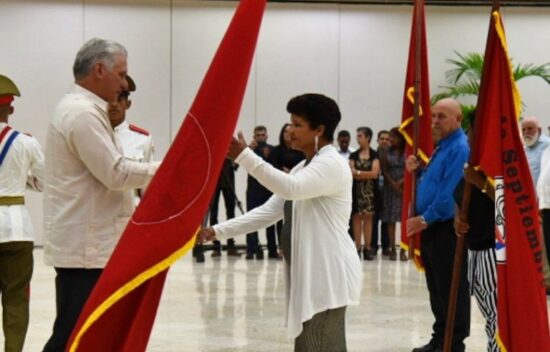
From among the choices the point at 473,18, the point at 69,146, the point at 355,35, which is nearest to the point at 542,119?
the point at 473,18

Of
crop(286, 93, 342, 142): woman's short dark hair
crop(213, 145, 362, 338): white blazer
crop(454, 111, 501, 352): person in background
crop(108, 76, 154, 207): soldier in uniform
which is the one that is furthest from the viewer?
crop(108, 76, 154, 207): soldier in uniform

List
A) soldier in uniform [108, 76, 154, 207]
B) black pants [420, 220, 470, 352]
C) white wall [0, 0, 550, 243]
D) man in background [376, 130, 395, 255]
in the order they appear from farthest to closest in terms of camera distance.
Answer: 1. white wall [0, 0, 550, 243]
2. man in background [376, 130, 395, 255]
3. black pants [420, 220, 470, 352]
4. soldier in uniform [108, 76, 154, 207]

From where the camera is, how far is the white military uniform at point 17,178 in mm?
5605

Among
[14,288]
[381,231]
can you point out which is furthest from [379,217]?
[14,288]

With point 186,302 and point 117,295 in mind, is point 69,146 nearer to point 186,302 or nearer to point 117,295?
point 117,295

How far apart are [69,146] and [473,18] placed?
43.5 feet

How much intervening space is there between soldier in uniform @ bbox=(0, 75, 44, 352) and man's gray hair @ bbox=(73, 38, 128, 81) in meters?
2.10

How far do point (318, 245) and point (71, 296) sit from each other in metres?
1.11

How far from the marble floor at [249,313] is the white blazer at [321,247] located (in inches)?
95.5

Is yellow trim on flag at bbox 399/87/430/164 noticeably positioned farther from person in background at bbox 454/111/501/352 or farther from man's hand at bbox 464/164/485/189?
man's hand at bbox 464/164/485/189

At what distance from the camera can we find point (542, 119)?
1568cm

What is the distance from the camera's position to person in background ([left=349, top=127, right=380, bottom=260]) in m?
13.1

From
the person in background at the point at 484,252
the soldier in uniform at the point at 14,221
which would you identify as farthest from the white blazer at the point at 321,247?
the soldier in uniform at the point at 14,221

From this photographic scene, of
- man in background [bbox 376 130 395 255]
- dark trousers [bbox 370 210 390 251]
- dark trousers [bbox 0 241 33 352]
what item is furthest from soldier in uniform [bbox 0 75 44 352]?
dark trousers [bbox 370 210 390 251]
